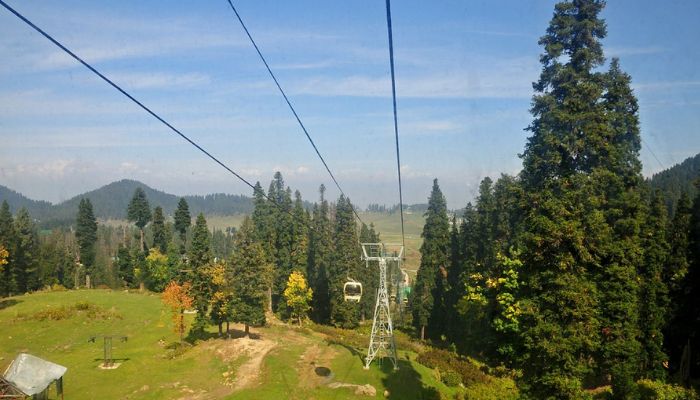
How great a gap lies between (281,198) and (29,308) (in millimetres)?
41973

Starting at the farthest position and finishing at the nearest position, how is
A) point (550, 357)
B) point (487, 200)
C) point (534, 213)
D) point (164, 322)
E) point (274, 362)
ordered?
point (164, 322) < point (487, 200) < point (274, 362) < point (534, 213) < point (550, 357)

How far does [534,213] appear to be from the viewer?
60.2ft

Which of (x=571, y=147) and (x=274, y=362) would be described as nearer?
(x=571, y=147)

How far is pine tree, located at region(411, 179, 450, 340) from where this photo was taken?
58.1 m

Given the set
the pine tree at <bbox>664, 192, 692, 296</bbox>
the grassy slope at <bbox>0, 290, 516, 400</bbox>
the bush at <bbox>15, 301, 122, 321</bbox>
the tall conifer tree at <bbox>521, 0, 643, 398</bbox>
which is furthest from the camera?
the bush at <bbox>15, 301, 122, 321</bbox>

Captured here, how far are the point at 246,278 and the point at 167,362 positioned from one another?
36.5 ft

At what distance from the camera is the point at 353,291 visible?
40156 millimetres

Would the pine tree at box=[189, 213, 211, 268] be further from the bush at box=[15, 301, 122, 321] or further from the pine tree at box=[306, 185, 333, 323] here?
the pine tree at box=[306, 185, 333, 323]

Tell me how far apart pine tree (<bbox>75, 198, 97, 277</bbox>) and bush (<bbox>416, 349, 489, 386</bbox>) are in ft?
222

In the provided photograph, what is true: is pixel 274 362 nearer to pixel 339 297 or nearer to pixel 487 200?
pixel 339 297

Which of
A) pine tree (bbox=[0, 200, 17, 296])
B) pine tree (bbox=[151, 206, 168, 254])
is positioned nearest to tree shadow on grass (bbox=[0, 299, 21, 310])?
pine tree (bbox=[0, 200, 17, 296])

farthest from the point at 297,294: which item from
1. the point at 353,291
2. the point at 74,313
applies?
the point at 74,313

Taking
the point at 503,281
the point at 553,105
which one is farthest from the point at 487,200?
the point at 553,105

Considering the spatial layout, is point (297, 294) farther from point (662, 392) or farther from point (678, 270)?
point (662, 392)
